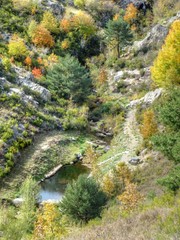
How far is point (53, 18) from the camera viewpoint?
7025 centimetres

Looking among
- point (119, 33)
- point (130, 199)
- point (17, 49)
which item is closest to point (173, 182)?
point (130, 199)

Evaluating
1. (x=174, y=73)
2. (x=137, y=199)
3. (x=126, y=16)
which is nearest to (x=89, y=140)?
(x=174, y=73)

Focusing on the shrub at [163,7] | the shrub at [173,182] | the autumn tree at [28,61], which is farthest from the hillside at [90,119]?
the shrub at [163,7]

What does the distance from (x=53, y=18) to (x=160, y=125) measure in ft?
128

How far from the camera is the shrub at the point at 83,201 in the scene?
88.1ft

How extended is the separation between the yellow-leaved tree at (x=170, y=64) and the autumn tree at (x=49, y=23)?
28.4m

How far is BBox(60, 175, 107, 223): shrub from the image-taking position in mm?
26859

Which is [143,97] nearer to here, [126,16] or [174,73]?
[174,73]

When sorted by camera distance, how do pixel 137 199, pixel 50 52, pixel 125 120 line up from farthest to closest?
1. pixel 50 52
2. pixel 125 120
3. pixel 137 199

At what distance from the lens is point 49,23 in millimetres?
69250

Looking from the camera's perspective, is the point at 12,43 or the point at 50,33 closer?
the point at 12,43

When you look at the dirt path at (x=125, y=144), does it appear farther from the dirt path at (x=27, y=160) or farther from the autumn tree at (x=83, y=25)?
the autumn tree at (x=83, y=25)

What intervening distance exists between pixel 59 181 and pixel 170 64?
2067 cm

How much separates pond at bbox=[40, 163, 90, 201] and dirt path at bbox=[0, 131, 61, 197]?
263 centimetres
